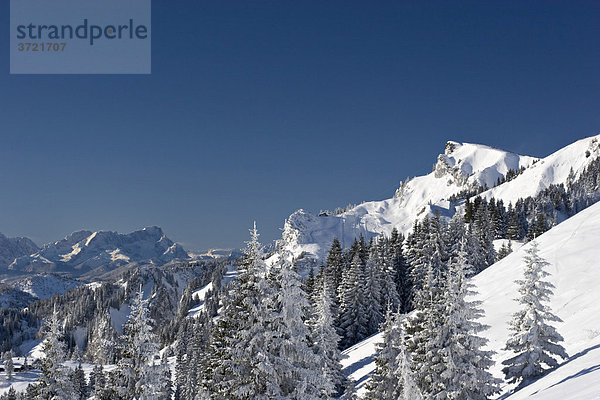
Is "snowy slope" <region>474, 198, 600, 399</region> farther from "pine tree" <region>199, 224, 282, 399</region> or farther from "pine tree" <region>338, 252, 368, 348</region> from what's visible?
"pine tree" <region>338, 252, 368, 348</region>

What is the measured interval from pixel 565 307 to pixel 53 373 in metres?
33.2

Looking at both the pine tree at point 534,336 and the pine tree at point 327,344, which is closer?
the pine tree at point 534,336

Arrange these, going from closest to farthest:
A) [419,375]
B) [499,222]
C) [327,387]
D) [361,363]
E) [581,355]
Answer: [327,387], [581,355], [419,375], [361,363], [499,222]

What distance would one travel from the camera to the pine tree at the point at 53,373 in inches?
1001

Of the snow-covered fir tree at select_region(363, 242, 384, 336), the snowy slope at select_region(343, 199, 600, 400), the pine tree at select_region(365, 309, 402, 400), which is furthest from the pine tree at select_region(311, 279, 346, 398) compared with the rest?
Answer: the snow-covered fir tree at select_region(363, 242, 384, 336)

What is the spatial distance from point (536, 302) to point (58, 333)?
2667cm

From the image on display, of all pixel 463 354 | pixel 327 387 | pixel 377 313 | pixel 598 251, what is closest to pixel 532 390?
pixel 463 354

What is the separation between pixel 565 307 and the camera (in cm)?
2917

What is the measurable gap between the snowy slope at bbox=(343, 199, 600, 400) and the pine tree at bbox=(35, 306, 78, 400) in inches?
836

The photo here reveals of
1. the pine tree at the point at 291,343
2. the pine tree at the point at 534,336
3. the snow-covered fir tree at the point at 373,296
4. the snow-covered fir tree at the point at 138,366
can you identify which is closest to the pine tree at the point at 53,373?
the snow-covered fir tree at the point at 138,366

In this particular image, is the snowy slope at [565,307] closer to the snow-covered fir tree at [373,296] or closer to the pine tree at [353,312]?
the pine tree at [353,312]

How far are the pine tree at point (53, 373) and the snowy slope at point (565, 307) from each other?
836 inches

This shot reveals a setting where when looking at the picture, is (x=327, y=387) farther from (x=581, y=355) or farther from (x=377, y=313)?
(x=377, y=313)

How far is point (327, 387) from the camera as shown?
17062 mm
